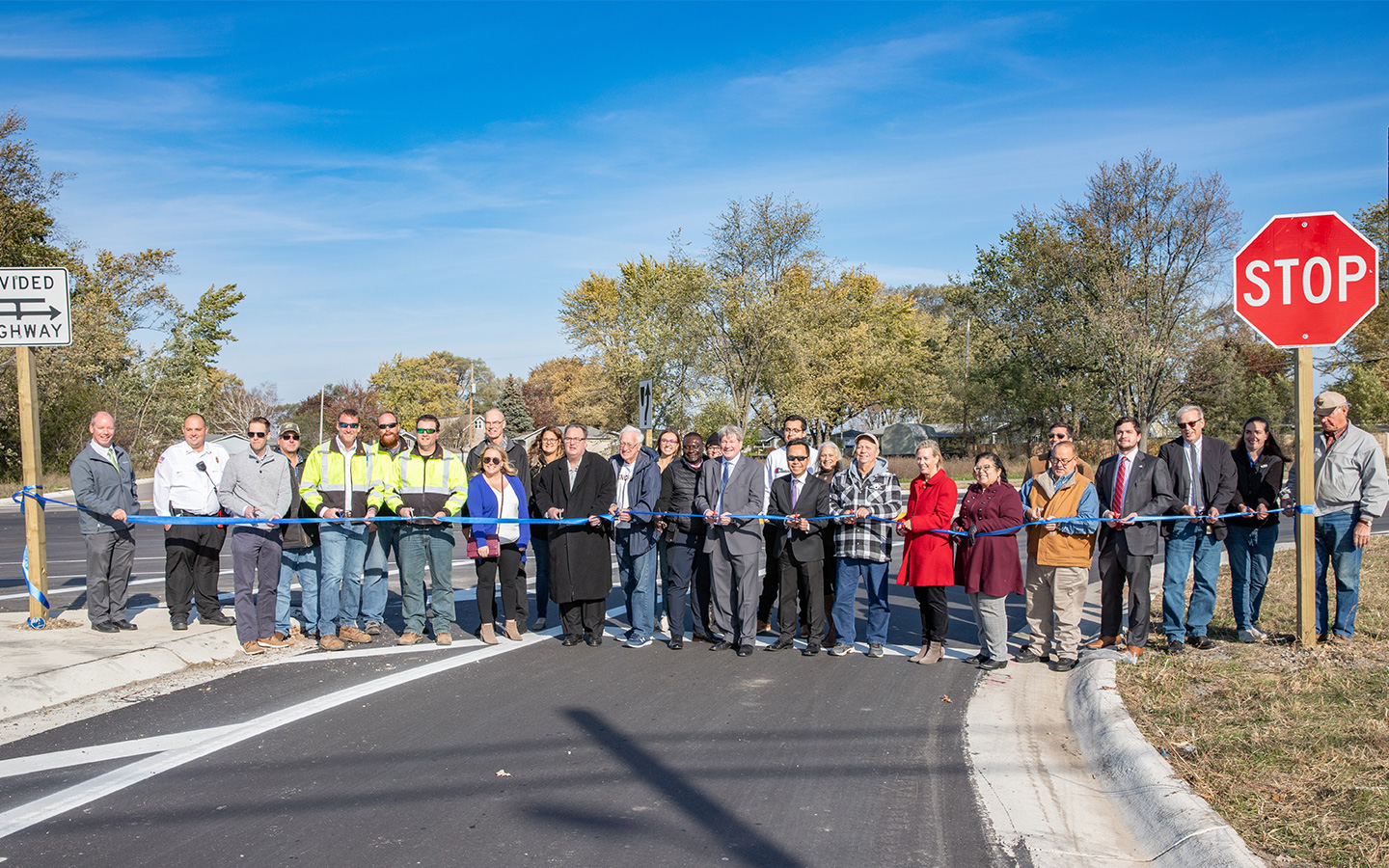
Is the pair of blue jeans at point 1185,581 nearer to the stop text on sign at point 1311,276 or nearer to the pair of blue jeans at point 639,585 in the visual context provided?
the stop text on sign at point 1311,276

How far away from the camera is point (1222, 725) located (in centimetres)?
559

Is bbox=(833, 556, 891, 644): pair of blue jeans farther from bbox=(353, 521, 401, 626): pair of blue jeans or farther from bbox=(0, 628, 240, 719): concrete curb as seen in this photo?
bbox=(0, 628, 240, 719): concrete curb

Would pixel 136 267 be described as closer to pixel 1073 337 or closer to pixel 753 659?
pixel 1073 337

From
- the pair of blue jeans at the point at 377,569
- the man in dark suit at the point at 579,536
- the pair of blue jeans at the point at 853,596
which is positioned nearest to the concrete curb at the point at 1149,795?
the pair of blue jeans at the point at 853,596

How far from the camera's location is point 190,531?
8.69m

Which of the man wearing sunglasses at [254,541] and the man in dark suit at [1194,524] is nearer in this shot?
the man in dark suit at [1194,524]

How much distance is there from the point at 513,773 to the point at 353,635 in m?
4.09

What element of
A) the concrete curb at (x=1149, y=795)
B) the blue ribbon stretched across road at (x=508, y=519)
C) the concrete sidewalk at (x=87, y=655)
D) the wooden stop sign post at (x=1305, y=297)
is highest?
the wooden stop sign post at (x=1305, y=297)

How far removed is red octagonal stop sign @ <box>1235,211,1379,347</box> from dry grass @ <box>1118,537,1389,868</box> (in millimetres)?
2484

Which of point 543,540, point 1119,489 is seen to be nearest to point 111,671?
point 543,540

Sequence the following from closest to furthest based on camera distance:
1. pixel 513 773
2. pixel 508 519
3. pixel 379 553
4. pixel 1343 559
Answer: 1. pixel 513 773
2. pixel 1343 559
3. pixel 379 553
4. pixel 508 519

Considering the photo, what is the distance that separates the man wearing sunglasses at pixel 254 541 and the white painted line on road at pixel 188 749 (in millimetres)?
1765

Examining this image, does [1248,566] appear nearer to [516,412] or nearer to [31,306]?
[31,306]

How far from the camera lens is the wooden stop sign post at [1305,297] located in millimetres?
7305
